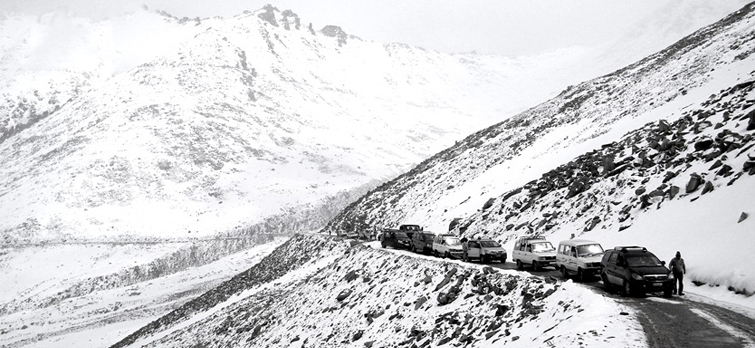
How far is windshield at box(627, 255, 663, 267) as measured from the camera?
718 inches

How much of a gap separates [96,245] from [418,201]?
538 feet

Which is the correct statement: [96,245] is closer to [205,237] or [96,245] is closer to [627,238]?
[205,237]

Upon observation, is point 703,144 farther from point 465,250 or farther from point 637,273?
point 637,273

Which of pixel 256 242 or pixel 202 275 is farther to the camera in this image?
pixel 256 242

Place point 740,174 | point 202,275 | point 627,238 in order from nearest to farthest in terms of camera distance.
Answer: point 740,174
point 627,238
point 202,275

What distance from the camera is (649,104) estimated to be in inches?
1919

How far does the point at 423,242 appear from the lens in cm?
3947

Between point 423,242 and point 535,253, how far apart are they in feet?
44.6

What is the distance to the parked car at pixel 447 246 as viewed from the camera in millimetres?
34594

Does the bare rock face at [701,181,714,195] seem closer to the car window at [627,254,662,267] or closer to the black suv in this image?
the black suv

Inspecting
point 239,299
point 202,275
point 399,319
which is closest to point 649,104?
point 399,319

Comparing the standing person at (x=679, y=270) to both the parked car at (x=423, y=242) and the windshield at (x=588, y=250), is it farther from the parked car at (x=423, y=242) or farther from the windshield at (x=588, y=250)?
the parked car at (x=423, y=242)

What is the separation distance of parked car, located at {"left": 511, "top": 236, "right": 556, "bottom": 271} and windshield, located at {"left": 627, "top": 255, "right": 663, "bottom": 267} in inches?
313

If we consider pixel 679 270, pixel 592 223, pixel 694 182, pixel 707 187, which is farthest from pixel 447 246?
pixel 679 270
